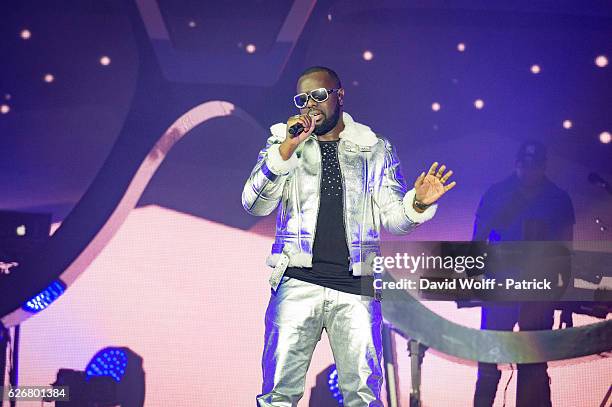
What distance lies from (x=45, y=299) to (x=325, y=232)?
1.84 metres

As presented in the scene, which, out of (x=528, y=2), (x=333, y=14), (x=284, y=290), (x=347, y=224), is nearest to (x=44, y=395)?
(x=284, y=290)

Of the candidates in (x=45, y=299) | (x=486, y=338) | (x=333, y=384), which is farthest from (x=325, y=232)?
(x=45, y=299)

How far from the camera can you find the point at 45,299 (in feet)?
12.2

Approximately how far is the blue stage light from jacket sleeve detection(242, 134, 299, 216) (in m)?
1.43

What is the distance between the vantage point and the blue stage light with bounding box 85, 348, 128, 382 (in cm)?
364

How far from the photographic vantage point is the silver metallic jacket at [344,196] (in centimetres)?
266

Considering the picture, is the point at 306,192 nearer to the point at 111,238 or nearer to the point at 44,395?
the point at 111,238

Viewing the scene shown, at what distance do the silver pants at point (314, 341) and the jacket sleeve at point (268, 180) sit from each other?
1.06ft

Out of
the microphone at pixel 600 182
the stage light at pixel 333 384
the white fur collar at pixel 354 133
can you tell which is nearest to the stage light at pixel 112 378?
the stage light at pixel 333 384

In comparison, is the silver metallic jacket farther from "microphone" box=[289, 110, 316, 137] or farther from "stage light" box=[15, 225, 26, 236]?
"stage light" box=[15, 225, 26, 236]

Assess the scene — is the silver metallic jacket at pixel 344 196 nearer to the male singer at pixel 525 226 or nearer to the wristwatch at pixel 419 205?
the wristwatch at pixel 419 205

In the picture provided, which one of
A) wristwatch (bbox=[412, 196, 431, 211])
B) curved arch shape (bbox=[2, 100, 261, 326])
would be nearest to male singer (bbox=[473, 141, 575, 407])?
wristwatch (bbox=[412, 196, 431, 211])

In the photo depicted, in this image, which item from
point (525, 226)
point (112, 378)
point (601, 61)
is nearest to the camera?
point (112, 378)

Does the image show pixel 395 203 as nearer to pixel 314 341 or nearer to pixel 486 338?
pixel 314 341
